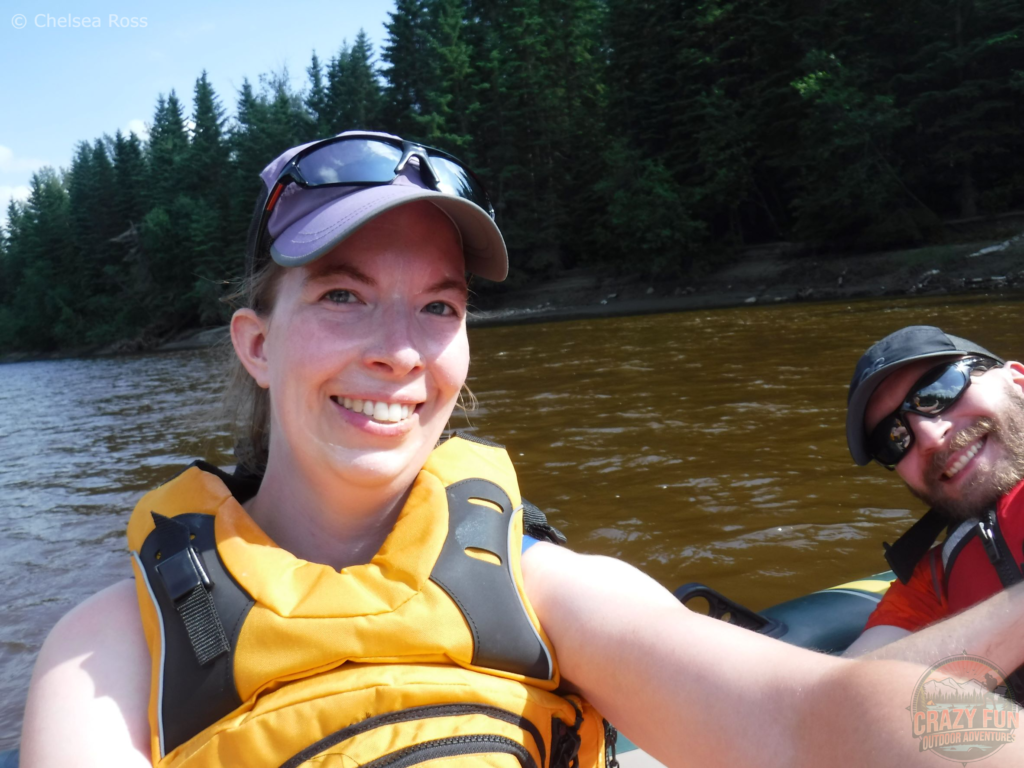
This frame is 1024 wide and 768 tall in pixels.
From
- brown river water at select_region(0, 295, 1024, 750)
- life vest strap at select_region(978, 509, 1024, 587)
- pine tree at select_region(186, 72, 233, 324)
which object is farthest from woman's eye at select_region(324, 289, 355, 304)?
pine tree at select_region(186, 72, 233, 324)

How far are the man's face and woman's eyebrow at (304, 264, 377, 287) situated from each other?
6.41ft

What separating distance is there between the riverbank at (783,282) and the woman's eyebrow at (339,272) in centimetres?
1482

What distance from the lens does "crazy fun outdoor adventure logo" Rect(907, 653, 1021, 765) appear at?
0.96m

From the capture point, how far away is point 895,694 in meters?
1.03

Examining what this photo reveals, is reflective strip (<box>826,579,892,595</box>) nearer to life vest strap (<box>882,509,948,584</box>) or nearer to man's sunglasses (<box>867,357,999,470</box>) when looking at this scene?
life vest strap (<box>882,509,948,584</box>)

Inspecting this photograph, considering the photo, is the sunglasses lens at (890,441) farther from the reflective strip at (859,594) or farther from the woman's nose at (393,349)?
the woman's nose at (393,349)

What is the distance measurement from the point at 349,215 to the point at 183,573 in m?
0.76

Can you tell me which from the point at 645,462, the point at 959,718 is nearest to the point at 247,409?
the point at 959,718

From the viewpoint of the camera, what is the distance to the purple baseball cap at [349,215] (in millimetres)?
1524

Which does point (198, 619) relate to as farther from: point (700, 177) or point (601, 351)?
point (700, 177)

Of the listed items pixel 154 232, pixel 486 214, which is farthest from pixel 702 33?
pixel 154 232

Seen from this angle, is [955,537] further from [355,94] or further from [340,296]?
[355,94]

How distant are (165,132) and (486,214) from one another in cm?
6682

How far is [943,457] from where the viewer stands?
8.27 feet
